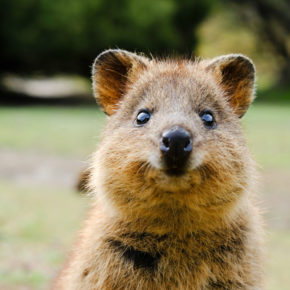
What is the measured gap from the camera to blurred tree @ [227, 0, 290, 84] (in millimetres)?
45531

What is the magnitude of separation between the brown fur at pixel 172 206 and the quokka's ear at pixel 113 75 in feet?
1.27

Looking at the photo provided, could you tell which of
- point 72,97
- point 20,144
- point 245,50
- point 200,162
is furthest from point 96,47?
point 200,162

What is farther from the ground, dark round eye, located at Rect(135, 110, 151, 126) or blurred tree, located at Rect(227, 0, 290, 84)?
blurred tree, located at Rect(227, 0, 290, 84)

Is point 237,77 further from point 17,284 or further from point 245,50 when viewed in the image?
point 245,50

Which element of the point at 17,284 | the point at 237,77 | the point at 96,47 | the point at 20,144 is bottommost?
the point at 17,284

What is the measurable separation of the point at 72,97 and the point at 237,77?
36895mm

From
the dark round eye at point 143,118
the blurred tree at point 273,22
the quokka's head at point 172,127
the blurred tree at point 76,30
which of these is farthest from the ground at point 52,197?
the blurred tree at point 273,22

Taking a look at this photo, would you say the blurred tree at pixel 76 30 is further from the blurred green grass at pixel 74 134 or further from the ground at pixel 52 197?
the ground at pixel 52 197

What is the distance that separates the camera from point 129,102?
507 cm

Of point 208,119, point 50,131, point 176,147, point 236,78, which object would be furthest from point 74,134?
point 176,147

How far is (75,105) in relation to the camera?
35500mm

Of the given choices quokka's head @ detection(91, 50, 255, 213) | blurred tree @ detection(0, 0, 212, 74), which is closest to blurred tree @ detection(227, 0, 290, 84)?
blurred tree @ detection(0, 0, 212, 74)

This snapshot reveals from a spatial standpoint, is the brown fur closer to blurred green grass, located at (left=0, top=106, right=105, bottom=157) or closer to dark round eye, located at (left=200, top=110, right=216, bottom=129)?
dark round eye, located at (left=200, top=110, right=216, bottom=129)

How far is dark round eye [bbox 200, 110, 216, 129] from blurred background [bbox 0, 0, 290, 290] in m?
1.43
